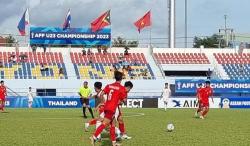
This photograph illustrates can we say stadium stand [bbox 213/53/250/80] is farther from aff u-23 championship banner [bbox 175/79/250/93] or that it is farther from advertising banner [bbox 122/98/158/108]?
advertising banner [bbox 122/98/158/108]

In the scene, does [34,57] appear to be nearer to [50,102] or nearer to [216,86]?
[50,102]

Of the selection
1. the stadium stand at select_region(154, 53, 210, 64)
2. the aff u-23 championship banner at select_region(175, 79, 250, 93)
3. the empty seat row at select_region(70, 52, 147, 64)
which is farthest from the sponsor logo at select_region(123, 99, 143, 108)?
the stadium stand at select_region(154, 53, 210, 64)

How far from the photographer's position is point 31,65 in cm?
7106

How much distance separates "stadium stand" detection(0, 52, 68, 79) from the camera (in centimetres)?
6731

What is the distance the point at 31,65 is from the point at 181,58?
787 inches

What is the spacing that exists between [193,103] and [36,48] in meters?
29.2

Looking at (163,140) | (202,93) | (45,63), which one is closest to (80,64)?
(45,63)

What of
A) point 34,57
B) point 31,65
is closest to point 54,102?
point 31,65

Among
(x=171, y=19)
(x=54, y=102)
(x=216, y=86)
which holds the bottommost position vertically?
(x=54, y=102)

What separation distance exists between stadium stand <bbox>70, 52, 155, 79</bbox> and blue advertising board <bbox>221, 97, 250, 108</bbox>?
47.9 feet

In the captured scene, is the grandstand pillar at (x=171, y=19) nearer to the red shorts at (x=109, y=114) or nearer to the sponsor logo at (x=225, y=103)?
the sponsor logo at (x=225, y=103)

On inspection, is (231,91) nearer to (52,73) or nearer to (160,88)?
(160,88)

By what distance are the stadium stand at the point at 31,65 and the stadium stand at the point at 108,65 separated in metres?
2.15

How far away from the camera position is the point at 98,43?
77750 mm
